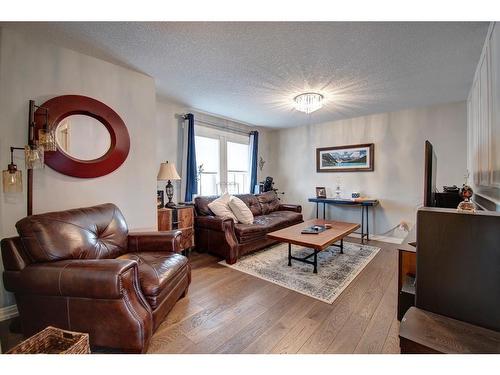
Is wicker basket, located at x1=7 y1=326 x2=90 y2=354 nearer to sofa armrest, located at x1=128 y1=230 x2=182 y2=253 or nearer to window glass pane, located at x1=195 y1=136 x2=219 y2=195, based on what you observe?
sofa armrest, located at x1=128 y1=230 x2=182 y2=253

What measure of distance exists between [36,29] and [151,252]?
2.14 metres

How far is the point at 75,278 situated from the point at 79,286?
0.06 metres

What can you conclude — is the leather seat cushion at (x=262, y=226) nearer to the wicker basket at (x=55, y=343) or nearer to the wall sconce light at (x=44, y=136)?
the wicker basket at (x=55, y=343)

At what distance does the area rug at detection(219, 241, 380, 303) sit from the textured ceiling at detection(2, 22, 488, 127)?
233 centimetres

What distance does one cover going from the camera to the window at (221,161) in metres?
4.10

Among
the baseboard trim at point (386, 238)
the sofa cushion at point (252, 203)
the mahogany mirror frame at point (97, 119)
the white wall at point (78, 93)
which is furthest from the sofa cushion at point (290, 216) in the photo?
the mahogany mirror frame at point (97, 119)

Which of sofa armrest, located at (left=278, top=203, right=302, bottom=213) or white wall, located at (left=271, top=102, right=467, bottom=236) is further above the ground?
white wall, located at (left=271, top=102, right=467, bottom=236)

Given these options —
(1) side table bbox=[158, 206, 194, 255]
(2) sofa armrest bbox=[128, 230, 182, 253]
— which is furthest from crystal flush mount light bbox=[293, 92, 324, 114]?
(2) sofa armrest bbox=[128, 230, 182, 253]

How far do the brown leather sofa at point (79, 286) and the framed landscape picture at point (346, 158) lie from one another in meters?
3.97

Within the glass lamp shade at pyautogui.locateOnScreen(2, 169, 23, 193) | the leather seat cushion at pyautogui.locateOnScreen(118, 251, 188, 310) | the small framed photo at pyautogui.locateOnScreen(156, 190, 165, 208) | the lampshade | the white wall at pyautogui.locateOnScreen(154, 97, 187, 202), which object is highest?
the white wall at pyautogui.locateOnScreen(154, 97, 187, 202)

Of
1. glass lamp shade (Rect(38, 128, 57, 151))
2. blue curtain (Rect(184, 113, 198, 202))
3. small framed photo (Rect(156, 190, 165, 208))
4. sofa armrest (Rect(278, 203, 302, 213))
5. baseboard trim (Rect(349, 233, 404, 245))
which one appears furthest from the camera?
sofa armrest (Rect(278, 203, 302, 213))

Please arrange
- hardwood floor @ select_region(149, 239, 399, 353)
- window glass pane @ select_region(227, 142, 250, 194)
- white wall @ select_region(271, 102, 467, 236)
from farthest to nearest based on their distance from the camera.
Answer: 1. window glass pane @ select_region(227, 142, 250, 194)
2. white wall @ select_region(271, 102, 467, 236)
3. hardwood floor @ select_region(149, 239, 399, 353)

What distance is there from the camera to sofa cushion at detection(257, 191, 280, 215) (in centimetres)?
427

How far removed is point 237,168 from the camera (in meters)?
4.83
